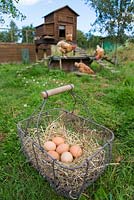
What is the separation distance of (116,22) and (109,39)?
99cm

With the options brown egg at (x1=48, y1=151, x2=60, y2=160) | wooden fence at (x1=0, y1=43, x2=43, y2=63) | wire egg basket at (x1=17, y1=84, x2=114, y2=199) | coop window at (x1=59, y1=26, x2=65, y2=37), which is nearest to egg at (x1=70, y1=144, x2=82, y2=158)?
wire egg basket at (x1=17, y1=84, x2=114, y2=199)

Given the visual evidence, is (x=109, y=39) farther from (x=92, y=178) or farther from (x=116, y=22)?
(x=92, y=178)

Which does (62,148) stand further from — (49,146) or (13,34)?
(13,34)

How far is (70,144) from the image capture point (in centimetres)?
194

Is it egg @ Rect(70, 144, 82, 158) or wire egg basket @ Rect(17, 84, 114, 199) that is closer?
wire egg basket @ Rect(17, 84, 114, 199)

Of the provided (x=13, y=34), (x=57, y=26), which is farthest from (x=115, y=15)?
(x=13, y=34)

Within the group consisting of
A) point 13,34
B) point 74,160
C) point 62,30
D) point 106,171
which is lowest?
point 106,171

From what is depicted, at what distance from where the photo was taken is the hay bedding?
55.6 inches

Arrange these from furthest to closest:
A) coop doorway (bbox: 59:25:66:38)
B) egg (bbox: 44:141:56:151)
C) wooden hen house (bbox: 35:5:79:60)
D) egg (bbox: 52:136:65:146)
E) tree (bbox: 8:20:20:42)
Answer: tree (bbox: 8:20:20:42)
coop doorway (bbox: 59:25:66:38)
wooden hen house (bbox: 35:5:79:60)
egg (bbox: 52:136:65:146)
egg (bbox: 44:141:56:151)

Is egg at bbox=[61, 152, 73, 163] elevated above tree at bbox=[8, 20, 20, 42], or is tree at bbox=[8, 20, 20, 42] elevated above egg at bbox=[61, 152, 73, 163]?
tree at bbox=[8, 20, 20, 42]

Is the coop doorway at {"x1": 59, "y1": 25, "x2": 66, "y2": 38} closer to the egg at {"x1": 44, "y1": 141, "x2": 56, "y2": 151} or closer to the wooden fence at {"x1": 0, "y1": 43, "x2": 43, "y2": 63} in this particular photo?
the wooden fence at {"x1": 0, "y1": 43, "x2": 43, "y2": 63}

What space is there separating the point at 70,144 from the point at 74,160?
0.82ft

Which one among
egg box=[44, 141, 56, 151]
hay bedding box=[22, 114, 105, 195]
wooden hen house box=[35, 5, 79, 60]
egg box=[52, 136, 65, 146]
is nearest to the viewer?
hay bedding box=[22, 114, 105, 195]

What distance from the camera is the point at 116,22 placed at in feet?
32.5
